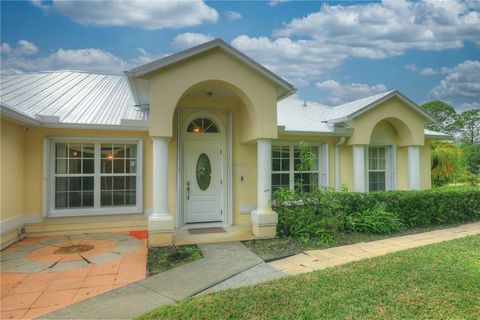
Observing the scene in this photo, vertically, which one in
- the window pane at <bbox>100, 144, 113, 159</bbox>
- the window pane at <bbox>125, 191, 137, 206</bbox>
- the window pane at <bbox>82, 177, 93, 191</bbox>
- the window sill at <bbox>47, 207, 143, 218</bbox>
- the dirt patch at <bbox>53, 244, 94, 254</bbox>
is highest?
the window pane at <bbox>100, 144, 113, 159</bbox>

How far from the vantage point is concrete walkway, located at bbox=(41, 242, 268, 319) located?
3609mm

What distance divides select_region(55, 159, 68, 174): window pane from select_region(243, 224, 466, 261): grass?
5.51 metres

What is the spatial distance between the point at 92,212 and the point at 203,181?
3.25 metres

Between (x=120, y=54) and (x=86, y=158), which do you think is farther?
(x=120, y=54)

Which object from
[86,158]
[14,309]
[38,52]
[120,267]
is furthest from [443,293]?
[38,52]

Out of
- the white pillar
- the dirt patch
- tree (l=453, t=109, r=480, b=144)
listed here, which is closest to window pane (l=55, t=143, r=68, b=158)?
the dirt patch

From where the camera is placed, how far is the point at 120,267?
5293 mm

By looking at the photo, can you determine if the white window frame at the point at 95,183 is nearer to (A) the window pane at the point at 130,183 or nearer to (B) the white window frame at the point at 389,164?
A: (A) the window pane at the point at 130,183

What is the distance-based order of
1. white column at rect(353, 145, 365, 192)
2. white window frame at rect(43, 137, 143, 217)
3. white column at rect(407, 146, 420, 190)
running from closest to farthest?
white window frame at rect(43, 137, 143, 217), white column at rect(353, 145, 365, 192), white column at rect(407, 146, 420, 190)

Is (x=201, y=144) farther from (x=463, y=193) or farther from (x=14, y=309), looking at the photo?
(x=463, y=193)

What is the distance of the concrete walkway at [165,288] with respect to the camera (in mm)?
3609

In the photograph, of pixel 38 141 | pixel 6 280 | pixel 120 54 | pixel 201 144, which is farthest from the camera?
pixel 120 54

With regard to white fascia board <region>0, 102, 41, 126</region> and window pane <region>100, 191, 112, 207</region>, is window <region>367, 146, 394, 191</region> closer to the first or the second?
window pane <region>100, 191, 112, 207</region>

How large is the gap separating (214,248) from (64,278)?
2.90 meters
